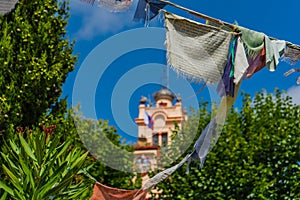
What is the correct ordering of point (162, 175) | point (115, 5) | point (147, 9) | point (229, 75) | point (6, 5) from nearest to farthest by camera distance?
point (6, 5) → point (115, 5) → point (147, 9) → point (229, 75) → point (162, 175)

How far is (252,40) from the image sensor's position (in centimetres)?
420

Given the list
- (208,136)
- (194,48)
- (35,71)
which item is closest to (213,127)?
(208,136)

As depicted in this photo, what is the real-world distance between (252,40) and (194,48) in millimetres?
516

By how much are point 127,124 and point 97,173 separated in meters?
9.56

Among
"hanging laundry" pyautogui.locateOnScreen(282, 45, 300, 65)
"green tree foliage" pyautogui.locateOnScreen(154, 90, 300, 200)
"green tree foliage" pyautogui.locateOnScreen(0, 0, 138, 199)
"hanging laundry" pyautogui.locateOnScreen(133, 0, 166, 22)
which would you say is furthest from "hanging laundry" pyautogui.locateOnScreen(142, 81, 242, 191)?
"green tree foliage" pyautogui.locateOnScreen(154, 90, 300, 200)

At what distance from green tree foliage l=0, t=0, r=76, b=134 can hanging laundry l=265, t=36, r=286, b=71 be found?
5.19 metres

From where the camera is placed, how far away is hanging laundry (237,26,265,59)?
4.16 metres

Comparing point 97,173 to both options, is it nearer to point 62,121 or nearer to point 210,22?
point 62,121

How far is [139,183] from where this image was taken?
1462 centimetres

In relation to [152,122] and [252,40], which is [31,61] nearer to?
[152,122]

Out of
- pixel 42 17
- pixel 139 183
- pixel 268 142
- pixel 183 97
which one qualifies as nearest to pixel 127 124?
pixel 183 97

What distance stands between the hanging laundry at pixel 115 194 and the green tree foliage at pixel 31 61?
403cm

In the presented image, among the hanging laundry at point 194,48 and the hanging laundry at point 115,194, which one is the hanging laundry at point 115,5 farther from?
the hanging laundry at point 115,194

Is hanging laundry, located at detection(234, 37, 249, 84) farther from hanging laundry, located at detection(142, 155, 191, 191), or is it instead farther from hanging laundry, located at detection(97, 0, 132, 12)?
hanging laundry, located at detection(97, 0, 132, 12)
